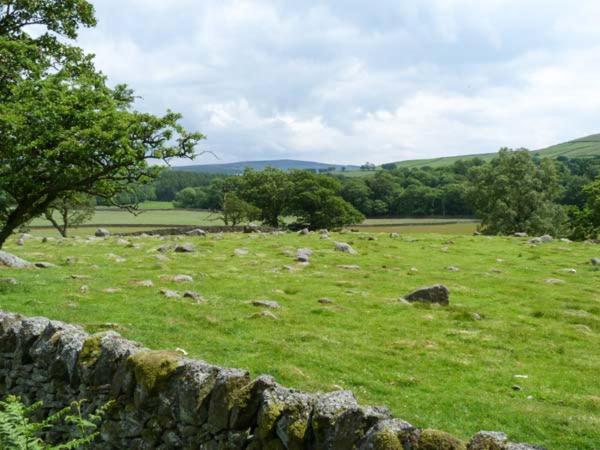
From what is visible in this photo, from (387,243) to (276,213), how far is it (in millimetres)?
64127

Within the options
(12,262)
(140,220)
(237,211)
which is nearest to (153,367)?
(12,262)

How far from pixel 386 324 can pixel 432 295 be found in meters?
3.92

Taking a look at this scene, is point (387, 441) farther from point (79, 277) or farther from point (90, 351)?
point (79, 277)

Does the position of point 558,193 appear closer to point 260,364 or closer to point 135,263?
point 135,263

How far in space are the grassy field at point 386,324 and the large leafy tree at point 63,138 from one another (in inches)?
156

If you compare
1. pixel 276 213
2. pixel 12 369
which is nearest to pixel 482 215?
pixel 276 213

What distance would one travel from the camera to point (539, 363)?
15180 mm

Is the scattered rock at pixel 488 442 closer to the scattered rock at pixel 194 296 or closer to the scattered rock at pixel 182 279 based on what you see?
the scattered rock at pixel 194 296

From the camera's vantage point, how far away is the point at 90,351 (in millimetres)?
10180

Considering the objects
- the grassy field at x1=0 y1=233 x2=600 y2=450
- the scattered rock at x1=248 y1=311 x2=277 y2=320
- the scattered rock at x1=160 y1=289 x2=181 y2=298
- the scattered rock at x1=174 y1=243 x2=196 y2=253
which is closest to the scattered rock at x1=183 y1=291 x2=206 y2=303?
the scattered rock at x1=160 y1=289 x2=181 y2=298

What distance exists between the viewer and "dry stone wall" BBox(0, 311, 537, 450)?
251 inches

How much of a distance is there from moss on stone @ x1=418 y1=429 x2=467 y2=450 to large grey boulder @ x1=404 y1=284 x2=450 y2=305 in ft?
52.6

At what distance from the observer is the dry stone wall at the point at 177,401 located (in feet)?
20.9

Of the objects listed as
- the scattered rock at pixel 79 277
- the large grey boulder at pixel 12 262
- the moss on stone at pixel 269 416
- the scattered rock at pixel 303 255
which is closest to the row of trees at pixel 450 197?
the scattered rock at pixel 303 255
